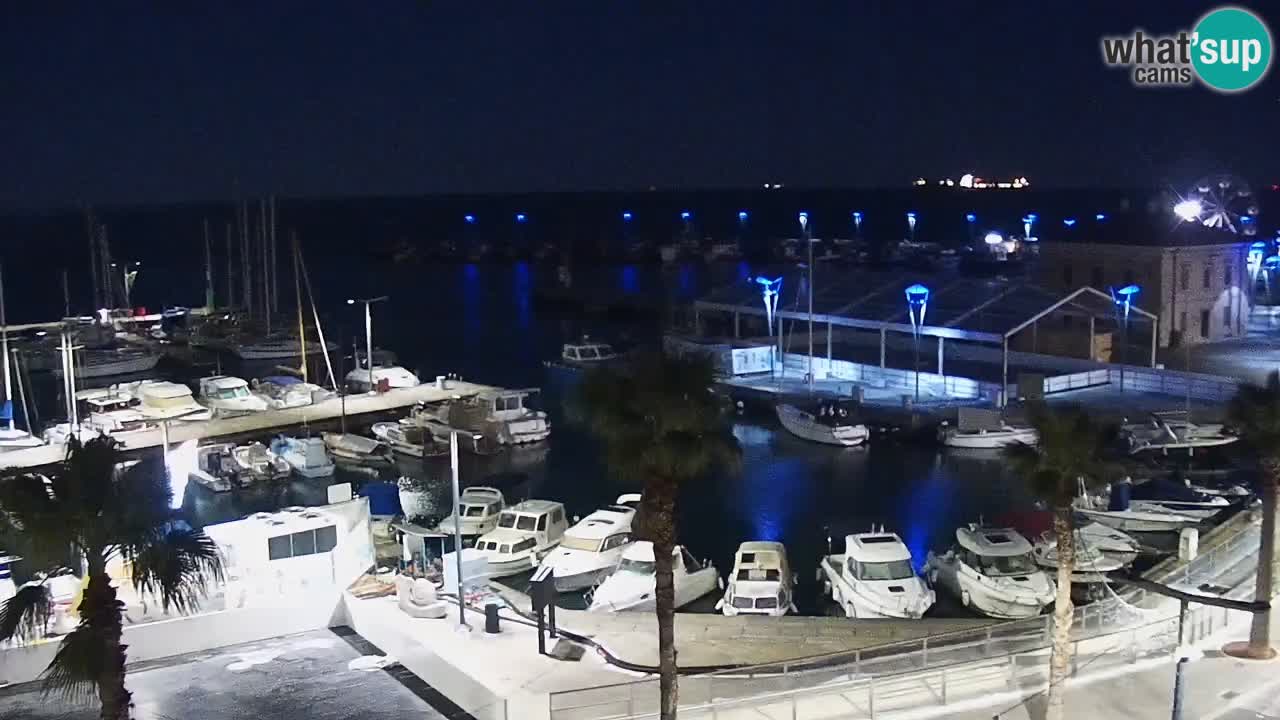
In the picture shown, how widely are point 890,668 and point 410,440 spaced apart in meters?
34.3

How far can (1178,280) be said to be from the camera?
5625 centimetres

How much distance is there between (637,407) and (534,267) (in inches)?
5980

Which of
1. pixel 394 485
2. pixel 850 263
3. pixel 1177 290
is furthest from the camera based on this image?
pixel 850 263

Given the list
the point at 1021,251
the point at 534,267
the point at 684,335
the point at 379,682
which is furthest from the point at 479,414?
the point at 534,267

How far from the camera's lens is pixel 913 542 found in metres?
37.9

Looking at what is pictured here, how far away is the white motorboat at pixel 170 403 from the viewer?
171 feet

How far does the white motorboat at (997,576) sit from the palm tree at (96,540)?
20737 millimetres

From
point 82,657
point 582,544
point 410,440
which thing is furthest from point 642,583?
point 410,440

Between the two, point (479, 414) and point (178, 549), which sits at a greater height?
point (178, 549)

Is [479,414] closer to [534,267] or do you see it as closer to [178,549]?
[178,549]

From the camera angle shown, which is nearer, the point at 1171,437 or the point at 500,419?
the point at 1171,437

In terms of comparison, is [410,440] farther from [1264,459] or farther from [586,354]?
[1264,459]

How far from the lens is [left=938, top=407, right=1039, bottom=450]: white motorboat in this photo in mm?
46312

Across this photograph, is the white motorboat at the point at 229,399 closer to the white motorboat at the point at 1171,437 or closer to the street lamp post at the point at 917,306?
the street lamp post at the point at 917,306
